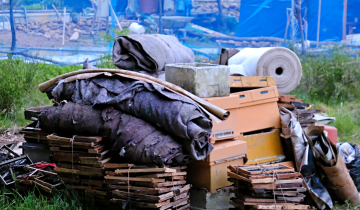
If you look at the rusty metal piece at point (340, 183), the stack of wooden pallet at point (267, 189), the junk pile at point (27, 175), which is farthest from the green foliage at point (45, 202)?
the rusty metal piece at point (340, 183)

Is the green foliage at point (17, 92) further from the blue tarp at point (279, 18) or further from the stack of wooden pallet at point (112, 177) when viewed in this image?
the blue tarp at point (279, 18)

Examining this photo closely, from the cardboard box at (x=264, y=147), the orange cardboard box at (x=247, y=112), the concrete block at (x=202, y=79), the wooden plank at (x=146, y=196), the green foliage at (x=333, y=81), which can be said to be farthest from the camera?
the green foliage at (x=333, y=81)

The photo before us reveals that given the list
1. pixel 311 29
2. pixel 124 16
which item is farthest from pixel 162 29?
pixel 311 29

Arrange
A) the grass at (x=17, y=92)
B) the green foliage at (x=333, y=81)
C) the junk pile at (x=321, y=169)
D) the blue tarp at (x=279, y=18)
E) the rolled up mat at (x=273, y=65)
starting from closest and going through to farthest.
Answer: the junk pile at (x=321, y=169) → the rolled up mat at (x=273, y=65) → the grass at (x=17, y=92) → the green foliage at (x=333, y=81) → the blue tarp at (x=279, y=18)

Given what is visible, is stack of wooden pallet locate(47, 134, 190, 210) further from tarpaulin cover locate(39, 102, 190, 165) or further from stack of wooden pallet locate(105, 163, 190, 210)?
tarpaulin cover locate(39, 102, 190, 165)

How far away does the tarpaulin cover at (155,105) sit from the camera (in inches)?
140

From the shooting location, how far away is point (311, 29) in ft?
54.1

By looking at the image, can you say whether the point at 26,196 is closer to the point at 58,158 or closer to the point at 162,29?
the point at 58,158

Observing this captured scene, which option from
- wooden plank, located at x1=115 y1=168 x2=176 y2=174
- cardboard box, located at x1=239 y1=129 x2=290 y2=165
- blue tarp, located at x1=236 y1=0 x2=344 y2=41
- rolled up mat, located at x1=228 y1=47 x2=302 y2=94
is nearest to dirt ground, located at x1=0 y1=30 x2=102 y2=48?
blue tarp, located at x1=236 y1=0 x2=344 y2=41

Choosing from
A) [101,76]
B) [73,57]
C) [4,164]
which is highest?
[73,57]

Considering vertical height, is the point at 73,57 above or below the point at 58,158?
above

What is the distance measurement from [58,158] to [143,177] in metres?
1.18

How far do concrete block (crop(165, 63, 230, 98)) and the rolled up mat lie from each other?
136 centimetres

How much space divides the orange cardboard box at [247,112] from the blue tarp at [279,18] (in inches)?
499
